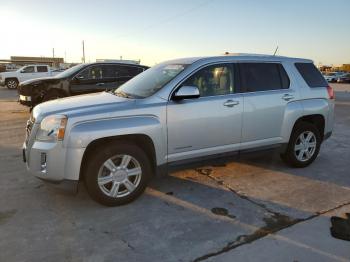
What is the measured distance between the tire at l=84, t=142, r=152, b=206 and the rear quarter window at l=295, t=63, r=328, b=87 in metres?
3.06

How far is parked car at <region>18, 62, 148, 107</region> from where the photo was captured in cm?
1134

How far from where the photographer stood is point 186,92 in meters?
4.54

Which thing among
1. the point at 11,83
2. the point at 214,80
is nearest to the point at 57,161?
the point at 214,80

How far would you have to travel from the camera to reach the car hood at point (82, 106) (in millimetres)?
4203

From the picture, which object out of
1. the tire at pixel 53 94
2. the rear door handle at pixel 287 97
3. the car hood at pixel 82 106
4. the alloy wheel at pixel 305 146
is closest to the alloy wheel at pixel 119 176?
the car hood at pixel 82 106

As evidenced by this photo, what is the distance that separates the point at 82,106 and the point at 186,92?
4.14 ft

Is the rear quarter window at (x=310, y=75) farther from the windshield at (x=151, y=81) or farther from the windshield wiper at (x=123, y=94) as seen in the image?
the windshield wiper at (x=123, y=94)

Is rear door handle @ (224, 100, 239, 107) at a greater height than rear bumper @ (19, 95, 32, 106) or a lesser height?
greater

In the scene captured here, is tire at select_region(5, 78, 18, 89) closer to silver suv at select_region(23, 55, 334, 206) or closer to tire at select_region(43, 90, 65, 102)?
tire at select_region(43, 90, 65, 102)

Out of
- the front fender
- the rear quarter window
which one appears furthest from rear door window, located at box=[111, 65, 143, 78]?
the front fender

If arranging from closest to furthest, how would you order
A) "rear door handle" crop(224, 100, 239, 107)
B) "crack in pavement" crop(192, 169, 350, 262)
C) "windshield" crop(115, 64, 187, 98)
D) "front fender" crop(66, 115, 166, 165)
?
"crack in pavement" crop(192, 169, 350, 262)
"front fender" crop(66, 115, 166, 165)
"windshield" crop(115, 64, 187, 98)
"rear door handle" crop(224, 100, 239, 107)

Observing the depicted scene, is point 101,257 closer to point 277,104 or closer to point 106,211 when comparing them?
point 106,211

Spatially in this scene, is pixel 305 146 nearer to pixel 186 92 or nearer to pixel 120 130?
pixel 186 92

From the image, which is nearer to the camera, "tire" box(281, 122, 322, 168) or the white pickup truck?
"tire" box(281, 122, 322, 168)
